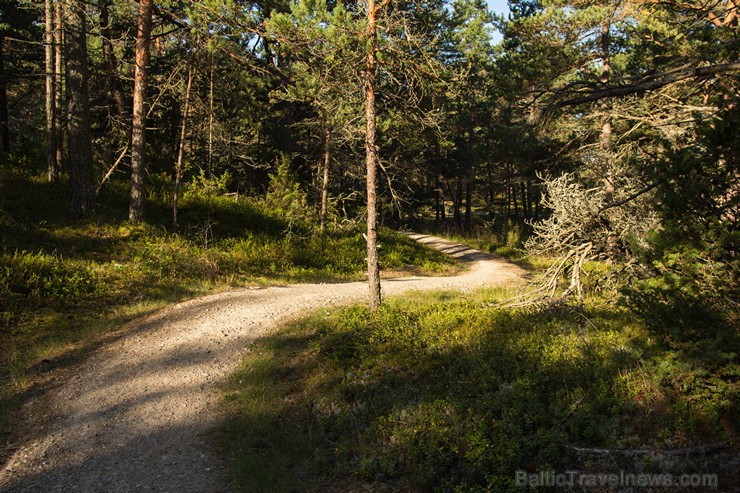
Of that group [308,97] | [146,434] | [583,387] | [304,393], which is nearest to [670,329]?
[583,387]

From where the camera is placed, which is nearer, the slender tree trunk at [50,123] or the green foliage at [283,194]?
the slender tree trunk at [50,123]

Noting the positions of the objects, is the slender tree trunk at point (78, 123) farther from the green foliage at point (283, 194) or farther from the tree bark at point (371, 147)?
the tree bark at point (371, 147)

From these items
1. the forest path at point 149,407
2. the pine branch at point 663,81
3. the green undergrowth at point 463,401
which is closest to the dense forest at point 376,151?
the pine branch at point 663,81

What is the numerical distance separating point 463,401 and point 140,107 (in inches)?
482

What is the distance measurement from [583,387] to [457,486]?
2.17m

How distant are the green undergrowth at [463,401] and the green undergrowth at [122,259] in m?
3.72

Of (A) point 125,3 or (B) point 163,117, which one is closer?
(A) point 125,3

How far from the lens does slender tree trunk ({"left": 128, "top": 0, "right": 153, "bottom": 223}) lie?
1303 cm

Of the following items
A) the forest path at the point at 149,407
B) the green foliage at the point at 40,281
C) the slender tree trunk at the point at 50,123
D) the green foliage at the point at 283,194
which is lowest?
the forest path at the point at 149,407

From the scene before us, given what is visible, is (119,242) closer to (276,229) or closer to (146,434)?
(276,229)

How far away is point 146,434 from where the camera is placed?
6039 mm

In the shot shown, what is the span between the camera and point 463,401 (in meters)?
5.66

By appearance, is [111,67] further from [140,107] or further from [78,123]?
[140,107]

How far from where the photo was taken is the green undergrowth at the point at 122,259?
A: 8.84m
